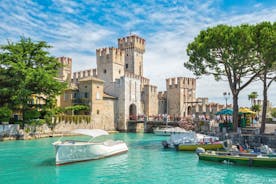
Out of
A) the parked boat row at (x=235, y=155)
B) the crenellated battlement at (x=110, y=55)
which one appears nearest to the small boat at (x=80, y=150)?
the parked boat row at (x=235, y=155)

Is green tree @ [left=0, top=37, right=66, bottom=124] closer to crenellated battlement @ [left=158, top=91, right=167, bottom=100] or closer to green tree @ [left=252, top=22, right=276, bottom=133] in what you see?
green tree @ [left=252, top=22, right=276, bottom=133]

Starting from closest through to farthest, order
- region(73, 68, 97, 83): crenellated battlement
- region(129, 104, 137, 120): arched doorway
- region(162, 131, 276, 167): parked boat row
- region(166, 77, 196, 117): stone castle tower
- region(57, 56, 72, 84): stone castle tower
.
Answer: region(162, 131, 276, 167): parked boat row < region(129, 104, 137, 120): arched doorway < region(73, 68, 97, 83): crenellated battlement < region(57, 56, 72, 84): stone castle tower < region(166, 77, 196, 117): stone castle tower

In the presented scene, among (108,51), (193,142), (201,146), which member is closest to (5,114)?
(193,142)

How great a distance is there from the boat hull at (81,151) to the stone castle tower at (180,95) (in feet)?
111

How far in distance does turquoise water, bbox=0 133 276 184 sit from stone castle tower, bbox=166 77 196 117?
33.6 metres

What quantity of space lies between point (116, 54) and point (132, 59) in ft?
21.9

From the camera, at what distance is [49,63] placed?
108ft

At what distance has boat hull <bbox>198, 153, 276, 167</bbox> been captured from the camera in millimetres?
15102

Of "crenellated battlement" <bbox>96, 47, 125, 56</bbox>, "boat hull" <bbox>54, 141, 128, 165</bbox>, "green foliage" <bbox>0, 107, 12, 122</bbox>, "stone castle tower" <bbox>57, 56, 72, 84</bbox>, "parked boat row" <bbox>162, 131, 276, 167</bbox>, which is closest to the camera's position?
"parked boat row" <bbox>162, 131, 276, 167</bbox>

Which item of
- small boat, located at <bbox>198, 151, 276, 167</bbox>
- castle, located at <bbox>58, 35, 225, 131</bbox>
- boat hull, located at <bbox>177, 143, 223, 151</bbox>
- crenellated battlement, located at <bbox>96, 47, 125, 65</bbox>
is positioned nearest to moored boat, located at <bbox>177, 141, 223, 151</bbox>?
boat hull, located at <bbox>177, 143, 223, 151</bbox>

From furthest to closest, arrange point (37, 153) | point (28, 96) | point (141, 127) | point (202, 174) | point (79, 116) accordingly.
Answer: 1. point (141, 127)
2. point (79, 116)
3. point (28, 96)
4. point (37, 153)
5. point (202, 174)

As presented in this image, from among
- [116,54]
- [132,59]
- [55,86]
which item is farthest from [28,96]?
[132,59]

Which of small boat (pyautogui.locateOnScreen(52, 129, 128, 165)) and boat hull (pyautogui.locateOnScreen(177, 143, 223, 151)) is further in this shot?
boat hull (pyautogui.locateOnScreen(177, 143, 223, 151))

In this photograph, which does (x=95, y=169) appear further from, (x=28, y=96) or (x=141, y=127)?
(x=141, y=127)
